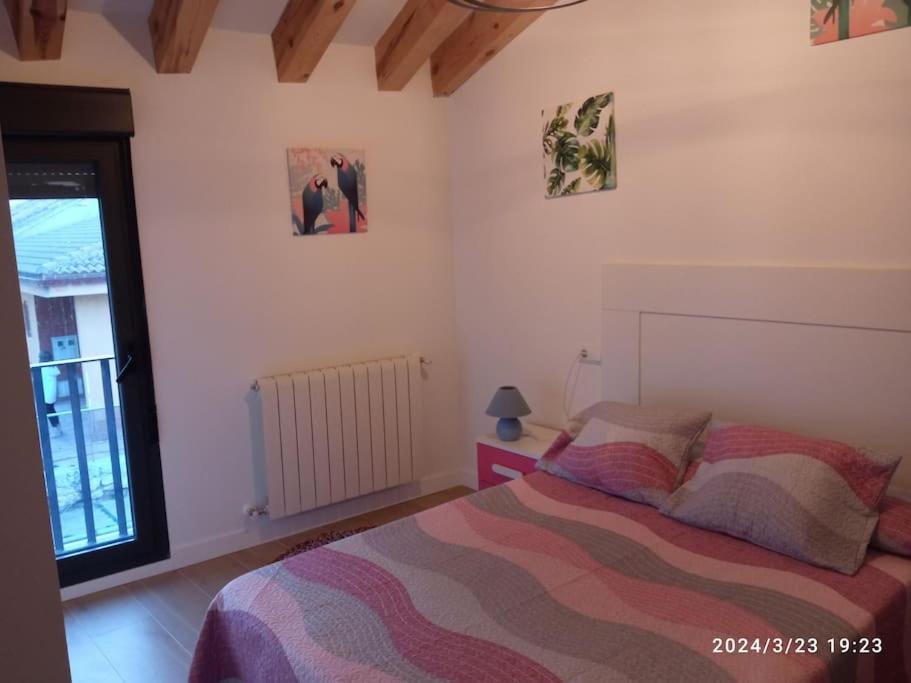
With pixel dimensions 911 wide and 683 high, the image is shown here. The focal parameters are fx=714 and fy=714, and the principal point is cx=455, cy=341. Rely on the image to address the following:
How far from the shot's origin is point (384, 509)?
3.90 m

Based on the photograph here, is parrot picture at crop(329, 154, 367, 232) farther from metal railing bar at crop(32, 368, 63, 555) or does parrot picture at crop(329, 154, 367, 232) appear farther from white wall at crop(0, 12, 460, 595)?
metal railing bar at crop(32, 368, 63, 555)

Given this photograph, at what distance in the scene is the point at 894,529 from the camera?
2064 mm

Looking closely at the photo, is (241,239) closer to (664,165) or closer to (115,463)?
(115,463)

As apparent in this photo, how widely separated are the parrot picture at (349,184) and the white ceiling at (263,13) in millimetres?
584

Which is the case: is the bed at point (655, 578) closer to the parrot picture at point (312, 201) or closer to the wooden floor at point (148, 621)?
the wooden floor at point (148, 621)

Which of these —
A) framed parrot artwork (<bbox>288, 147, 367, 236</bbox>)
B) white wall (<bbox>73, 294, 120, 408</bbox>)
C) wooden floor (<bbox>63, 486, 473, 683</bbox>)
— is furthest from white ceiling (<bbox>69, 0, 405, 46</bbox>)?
wooden floor (<bbox>63, 486, 473, 683</bbox>)

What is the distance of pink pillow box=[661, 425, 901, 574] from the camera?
2.03 meters

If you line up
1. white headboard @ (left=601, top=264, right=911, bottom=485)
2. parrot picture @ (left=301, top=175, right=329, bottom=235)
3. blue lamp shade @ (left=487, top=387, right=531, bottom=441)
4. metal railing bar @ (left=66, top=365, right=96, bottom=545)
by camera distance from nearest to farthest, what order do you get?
1. white headboard @ (left=601, top=264, right=911, bottom=485)
2. metal railing bar @ (left=66, top=365, right=96, bottom=545)
3. blue lamp shade @ (left=487, top=387, right=531, bottom=441)
4. parrot picture @ (left=301, top=175, right=329, bottom=235)

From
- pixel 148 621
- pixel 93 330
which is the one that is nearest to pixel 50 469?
pixel 93 330

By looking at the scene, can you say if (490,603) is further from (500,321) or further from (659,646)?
(500,321)

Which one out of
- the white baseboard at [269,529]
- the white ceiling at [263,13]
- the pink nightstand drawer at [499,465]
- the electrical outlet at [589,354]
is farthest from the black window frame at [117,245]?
the electrical outlet at [589,354]

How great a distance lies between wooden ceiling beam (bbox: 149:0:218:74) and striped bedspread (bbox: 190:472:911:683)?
2043mm

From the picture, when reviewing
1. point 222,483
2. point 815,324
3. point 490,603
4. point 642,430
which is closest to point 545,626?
point 490,603

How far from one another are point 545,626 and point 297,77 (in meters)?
2.71
